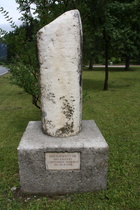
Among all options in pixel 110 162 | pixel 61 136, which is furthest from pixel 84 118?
pixel 61 136

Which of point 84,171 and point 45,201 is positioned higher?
point 84,171

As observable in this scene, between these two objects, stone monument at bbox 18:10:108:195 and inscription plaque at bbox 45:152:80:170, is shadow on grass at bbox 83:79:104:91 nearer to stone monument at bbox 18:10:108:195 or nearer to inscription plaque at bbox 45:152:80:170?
stone monument at bbox 18:10:108:195

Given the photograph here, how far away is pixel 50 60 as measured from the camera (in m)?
2.28

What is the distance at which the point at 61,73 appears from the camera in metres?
2.30

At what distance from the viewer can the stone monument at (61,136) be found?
7.33 ft

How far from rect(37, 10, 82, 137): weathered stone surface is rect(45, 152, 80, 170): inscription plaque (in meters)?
0.28

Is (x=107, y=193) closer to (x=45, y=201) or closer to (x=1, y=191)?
(x=45, y=201)

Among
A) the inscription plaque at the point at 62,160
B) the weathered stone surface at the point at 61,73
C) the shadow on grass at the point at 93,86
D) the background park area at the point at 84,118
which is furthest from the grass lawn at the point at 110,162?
the shadow on grass at the point at 93,86

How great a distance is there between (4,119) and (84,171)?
13.5 ft

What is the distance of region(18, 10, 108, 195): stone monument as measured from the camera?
2.23 metres

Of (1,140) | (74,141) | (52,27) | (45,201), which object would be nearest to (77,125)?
(74,141)

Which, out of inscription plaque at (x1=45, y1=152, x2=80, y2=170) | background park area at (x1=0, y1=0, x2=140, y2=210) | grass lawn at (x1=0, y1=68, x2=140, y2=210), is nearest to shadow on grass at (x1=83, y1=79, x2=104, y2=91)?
background park area at (x1=0, y1=0, x2=140, y2=210)

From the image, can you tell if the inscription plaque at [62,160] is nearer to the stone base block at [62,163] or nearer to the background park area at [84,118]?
the stone base block at [62,163]

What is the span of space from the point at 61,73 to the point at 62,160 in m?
1.06
